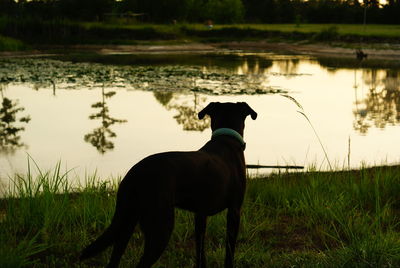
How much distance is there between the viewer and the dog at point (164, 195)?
3170mm

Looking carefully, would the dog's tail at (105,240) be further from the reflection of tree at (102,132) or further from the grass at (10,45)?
the grass at (10,45)

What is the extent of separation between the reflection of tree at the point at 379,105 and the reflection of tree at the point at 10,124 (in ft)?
24.5

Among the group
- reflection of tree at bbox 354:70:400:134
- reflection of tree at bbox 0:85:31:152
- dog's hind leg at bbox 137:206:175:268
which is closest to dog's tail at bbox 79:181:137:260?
dog's hind leg at bbox 137:206:175:268

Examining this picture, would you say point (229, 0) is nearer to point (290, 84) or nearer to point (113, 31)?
point (113, 31)

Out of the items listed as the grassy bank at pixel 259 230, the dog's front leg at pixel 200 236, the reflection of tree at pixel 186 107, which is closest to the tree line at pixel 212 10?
the reflection of tree at pixel 186 107

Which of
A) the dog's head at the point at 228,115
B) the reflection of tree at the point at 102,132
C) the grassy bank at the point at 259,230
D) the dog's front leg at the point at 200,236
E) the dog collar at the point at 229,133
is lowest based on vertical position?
the reflection of tree at the point at 102,132

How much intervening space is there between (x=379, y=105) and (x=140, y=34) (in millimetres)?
36948

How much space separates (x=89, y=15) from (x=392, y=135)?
51153mm

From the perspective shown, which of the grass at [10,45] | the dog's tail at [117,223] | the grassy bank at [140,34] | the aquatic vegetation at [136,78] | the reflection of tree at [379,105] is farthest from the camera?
the grassy bank at [140,34]

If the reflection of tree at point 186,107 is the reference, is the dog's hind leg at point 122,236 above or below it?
above

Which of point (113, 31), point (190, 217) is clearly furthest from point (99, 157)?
point (113, 31)

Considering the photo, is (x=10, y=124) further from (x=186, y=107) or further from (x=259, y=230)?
(x=259, y=230)

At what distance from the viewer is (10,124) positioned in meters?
12.1

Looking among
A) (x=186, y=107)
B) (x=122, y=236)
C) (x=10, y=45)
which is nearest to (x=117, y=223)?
(x=122, y=236)
